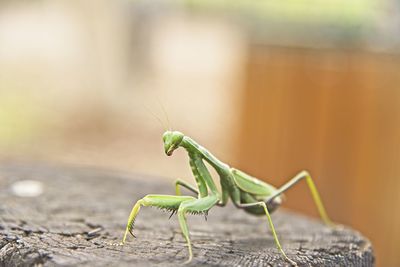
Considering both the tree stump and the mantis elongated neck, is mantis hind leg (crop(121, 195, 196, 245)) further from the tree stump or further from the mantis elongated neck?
the mantis elongated neck

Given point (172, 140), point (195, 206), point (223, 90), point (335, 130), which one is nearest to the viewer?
point (195, 206)

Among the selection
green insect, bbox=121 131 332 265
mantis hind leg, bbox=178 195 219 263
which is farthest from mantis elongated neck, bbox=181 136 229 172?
mantis hind leg, bbox=178 195 219 263

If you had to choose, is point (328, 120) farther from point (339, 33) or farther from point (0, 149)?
point (0, 149)

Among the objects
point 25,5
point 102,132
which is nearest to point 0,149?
point 102,132

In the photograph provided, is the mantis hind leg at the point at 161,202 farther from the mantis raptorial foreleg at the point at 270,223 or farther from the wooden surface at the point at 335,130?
the wooden surface at the point at 335,130

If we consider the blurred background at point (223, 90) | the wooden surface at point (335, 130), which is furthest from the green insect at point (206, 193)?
the wooden surface at point (335, 130)

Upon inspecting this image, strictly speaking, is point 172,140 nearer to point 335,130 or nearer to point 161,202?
point 161,202

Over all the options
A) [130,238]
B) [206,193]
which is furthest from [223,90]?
[130,238]
